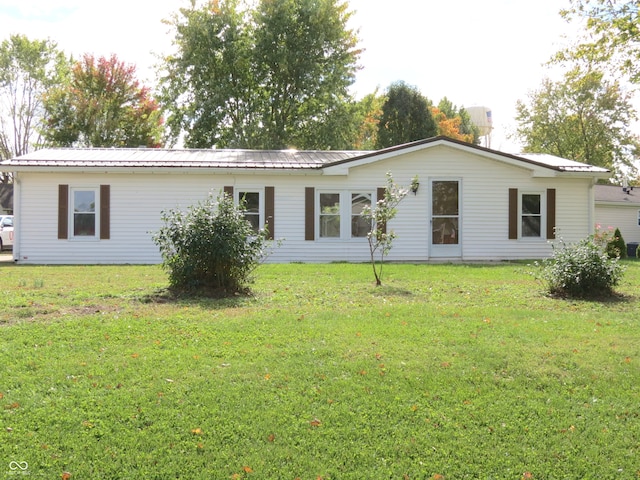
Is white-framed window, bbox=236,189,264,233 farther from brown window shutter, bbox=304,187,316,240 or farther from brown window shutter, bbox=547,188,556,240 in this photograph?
brown window shutter, bbox=547,188,556,240

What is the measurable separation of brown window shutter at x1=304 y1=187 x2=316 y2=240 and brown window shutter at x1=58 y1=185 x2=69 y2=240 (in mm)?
6653

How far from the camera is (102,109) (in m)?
29.0

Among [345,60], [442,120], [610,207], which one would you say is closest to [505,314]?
[610,207]

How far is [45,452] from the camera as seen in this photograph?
3.20 m

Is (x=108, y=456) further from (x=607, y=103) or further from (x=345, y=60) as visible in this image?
(x=607, y=103)

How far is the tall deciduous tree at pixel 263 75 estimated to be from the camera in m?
26.7

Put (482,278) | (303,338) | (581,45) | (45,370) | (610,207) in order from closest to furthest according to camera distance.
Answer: (45,370) < (303,338) < (482,278) < (581,45) < (610,207)

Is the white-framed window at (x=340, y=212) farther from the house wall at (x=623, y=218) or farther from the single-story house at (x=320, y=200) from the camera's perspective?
the house wall at (x=623, y=218)

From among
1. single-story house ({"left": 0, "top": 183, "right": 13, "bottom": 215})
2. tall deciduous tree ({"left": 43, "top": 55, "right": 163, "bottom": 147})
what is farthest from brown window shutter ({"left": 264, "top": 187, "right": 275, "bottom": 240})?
single-story house ({"left": 0, "top": 183, "right": 13, "bottom": 215})

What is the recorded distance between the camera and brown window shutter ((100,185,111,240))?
14555mm

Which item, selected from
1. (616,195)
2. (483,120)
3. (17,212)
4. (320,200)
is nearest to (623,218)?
(616,195)

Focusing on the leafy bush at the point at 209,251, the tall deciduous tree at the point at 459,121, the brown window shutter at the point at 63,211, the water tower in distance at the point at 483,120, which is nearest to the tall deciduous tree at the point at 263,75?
the tall deciduous tree at the point at 459,121

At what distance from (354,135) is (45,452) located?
26603 mm

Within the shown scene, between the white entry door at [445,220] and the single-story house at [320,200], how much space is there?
0.10 ft
